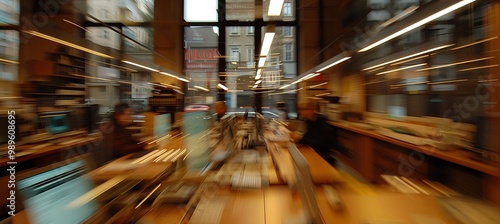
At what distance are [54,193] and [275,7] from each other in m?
3.07

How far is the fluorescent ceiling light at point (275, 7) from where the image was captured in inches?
132

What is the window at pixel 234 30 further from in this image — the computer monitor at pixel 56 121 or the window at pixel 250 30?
the computer monitor at pixel 56 121

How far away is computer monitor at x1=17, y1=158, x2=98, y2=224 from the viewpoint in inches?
37.7

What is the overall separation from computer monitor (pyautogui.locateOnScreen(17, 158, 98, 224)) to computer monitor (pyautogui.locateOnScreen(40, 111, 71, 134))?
4250 mm

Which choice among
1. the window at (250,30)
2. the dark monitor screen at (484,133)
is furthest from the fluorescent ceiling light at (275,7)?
the window at (250,30)

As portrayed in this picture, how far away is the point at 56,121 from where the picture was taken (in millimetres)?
4875

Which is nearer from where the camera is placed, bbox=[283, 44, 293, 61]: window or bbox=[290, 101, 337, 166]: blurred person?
bbox=[290, 101, 337, 166]: blurred person

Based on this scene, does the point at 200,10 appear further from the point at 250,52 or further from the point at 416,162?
the point at 416,162

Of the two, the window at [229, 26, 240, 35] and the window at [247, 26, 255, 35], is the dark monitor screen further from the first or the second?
the window at [229, 26, 240, 35]

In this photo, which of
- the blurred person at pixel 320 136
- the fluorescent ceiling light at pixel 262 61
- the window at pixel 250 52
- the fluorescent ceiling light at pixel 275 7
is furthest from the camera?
the window at pixel 250 52

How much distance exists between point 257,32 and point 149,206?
8978 millimetres

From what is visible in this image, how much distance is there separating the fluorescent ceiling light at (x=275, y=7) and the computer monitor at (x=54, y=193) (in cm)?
276

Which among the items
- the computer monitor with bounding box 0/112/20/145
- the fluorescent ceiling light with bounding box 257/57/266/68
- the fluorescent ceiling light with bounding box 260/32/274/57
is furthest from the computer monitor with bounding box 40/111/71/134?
the fluorescent ceiling light with bounding box 257/57/266/68

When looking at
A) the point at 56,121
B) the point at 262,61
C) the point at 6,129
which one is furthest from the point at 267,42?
the point at 6,129
